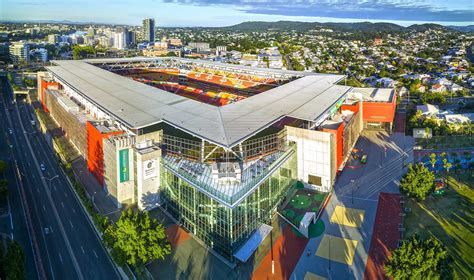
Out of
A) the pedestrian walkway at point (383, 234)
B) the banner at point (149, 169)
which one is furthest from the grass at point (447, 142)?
the banner at point (149, 169)

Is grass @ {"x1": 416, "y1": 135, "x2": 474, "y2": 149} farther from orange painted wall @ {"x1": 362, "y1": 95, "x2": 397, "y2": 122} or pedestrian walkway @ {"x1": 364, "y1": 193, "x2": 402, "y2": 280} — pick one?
pedestrian walkway @ {"x1": 364, "y1": 193, "x2": 402, "y2": 280}

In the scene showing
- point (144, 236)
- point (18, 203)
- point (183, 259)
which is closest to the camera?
point (144, 236)

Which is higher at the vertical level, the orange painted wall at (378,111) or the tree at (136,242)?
the orange painted wall at (378,111)

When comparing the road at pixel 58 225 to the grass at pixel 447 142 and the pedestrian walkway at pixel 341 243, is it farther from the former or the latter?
the grass at pixel 447 142

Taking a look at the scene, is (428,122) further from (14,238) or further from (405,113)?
(14,238)

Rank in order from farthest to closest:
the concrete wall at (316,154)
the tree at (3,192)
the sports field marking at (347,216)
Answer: the concrete wall at (316,154) → the tree at (3,192) → the sports field marking at (347,216)

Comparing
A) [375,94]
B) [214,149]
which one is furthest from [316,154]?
[375,94]

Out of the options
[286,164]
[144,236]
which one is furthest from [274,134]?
[144,236]
